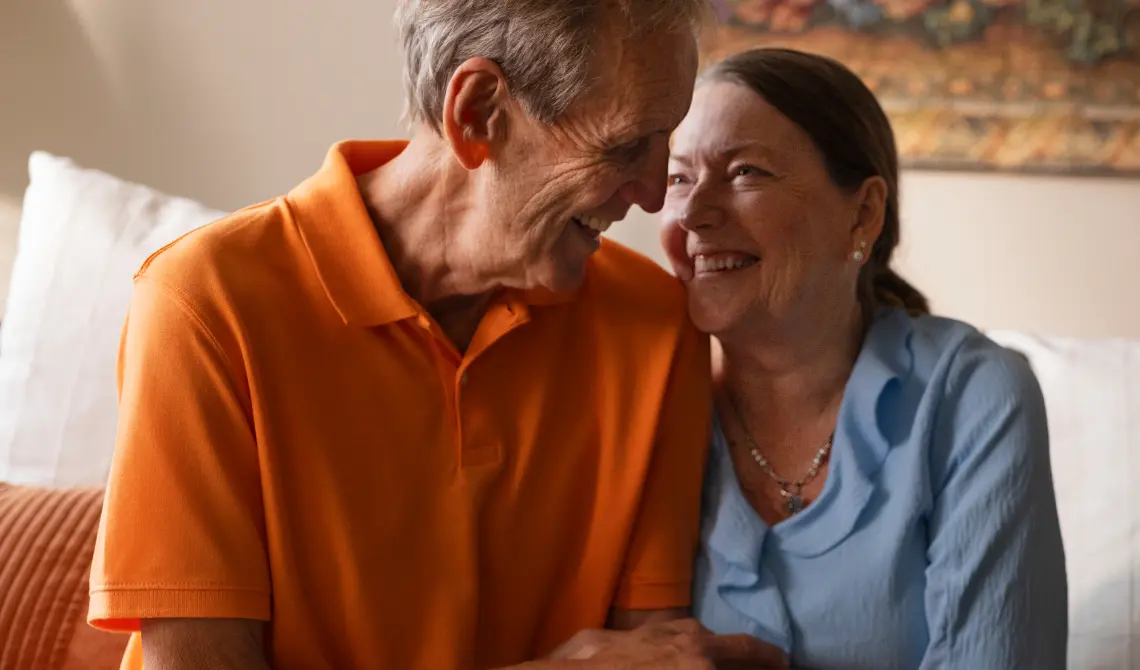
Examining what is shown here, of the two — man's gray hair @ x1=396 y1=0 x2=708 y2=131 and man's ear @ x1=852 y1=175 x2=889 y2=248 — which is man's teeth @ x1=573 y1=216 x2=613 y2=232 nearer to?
man's gray hair @ x1=396 y1=0 x2=708 y2=131

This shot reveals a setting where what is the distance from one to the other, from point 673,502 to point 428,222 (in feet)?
1.43

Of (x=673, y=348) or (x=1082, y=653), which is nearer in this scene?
(x=673, y=348)

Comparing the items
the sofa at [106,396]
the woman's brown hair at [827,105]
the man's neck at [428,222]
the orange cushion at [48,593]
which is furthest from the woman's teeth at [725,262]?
the orange cushion at [48,593]

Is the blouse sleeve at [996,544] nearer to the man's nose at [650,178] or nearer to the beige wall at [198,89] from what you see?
the man's nose at [650,178]

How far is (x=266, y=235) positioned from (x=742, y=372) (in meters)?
0.62

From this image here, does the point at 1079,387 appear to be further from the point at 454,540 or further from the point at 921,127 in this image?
the point at 454,540

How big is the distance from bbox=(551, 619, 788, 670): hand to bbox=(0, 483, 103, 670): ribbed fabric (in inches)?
25.3

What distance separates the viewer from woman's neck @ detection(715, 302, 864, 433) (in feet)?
4.49

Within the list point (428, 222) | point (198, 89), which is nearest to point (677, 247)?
point (428, 222)

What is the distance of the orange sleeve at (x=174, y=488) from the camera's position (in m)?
1.01

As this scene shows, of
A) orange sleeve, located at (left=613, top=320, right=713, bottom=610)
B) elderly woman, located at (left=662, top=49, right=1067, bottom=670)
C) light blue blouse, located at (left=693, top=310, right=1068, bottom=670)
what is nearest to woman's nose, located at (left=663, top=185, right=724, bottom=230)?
elderly woman, located at (left=662, top=49, right=1067, bottom=670)

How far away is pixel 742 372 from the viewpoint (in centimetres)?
143

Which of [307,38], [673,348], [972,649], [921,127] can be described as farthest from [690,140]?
[307,38]

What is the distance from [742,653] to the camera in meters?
1.22
